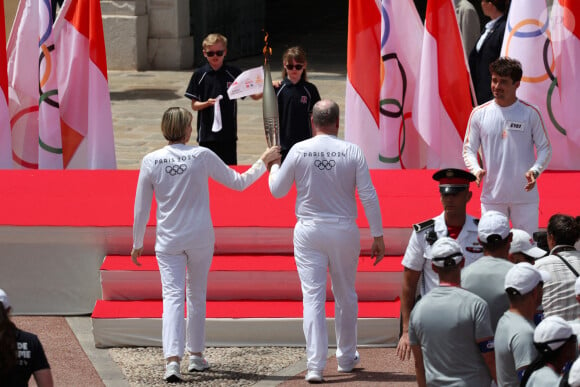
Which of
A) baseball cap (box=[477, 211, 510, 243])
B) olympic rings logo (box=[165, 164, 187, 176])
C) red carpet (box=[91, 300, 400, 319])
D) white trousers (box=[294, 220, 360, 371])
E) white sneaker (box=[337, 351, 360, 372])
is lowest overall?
white sneaker (box=[337, 351, 360, 372])

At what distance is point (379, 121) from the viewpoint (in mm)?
11617

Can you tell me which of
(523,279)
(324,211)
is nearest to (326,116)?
(324,211)

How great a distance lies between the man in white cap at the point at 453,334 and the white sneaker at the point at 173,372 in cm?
255

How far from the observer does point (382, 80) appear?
11578 millimetres

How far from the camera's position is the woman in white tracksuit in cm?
784

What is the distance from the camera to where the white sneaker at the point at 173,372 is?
790 cm

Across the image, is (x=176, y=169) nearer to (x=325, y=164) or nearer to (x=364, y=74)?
(x=325, y=164)

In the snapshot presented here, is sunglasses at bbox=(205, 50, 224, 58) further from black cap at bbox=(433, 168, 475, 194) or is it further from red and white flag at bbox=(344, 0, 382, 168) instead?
black cap at bbox=(433, 168, 475, 194)

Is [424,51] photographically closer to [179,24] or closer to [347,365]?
[347,365]

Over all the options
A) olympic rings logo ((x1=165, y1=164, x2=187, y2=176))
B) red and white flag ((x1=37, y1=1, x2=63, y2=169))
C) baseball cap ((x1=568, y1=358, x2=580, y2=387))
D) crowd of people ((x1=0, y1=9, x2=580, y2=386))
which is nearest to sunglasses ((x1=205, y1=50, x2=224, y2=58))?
crowd of people ((x1=0, y1=9, x2=580, y2=386))

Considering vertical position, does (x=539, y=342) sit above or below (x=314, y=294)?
above

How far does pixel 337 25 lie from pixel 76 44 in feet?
50.0

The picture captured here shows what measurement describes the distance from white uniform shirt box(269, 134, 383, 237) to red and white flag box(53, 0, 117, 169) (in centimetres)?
461

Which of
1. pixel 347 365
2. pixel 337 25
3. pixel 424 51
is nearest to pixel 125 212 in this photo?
pixel 347 365
